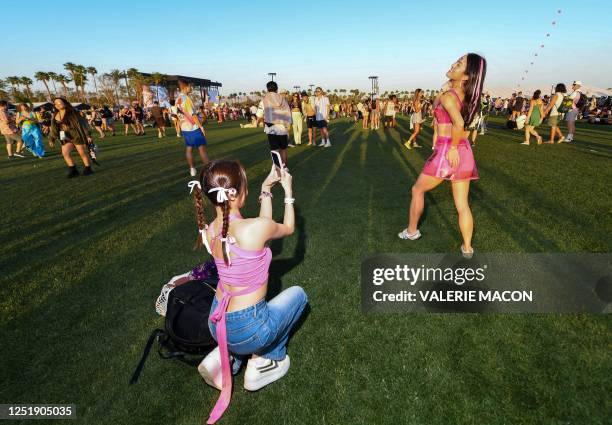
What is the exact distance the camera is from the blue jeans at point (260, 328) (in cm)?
196

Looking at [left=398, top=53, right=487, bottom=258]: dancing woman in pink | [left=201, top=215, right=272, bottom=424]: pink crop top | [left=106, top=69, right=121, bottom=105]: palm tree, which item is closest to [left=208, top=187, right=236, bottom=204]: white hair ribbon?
[left=201, top=215, right=272, bottom=424]: pink crop top

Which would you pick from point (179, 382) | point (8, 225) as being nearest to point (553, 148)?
point (179, 382)

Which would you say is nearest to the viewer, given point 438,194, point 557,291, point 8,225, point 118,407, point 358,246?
point 118,407

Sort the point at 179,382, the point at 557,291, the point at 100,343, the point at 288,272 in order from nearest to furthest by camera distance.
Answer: the point at 179,382
the point at 100,343
the point at 557,291
the point at 288,272

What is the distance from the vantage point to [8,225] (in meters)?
5.20

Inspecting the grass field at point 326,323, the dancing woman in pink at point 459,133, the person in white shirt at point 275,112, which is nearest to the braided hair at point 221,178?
the grass field at point 326,323

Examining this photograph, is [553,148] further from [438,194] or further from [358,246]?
[358,246]

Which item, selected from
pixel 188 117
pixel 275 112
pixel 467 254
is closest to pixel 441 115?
pixel 467 254

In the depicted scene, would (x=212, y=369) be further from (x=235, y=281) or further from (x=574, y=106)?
(x=574, y=106)

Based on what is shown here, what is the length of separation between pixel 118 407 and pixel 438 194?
5.66 meters

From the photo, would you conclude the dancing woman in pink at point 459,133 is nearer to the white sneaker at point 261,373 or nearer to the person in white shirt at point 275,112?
the white sneaker at point 261,373

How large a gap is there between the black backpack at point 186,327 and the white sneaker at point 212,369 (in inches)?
6.4

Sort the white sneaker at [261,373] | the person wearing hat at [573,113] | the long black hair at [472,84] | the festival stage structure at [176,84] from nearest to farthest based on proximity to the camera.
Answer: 1. the white sneaker at [261,373]
2. the long black hair at [472,84]
3. the person wearing hat at [573,113]
4. the festival stage structure at [176,84]

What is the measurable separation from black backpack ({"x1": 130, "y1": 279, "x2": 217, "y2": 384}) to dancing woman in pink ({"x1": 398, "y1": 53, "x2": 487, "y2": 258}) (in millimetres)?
2517
